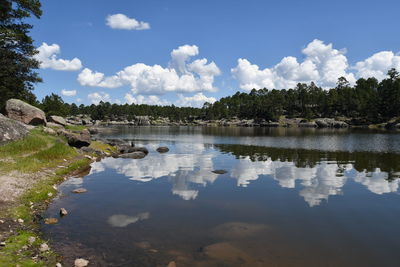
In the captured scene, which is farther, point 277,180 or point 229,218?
point 277,180

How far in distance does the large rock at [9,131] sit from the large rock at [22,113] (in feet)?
54.4

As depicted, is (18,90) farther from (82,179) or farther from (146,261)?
(146,261)

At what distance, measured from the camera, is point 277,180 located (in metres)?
29.7

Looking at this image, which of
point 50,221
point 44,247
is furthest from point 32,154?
point 44,247

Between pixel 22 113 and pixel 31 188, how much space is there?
1364 inches

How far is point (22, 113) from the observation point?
50.2 meters

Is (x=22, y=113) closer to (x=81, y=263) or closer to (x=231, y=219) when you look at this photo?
(x=231, y=219)

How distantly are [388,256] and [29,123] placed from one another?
5385cm

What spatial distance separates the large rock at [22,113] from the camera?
49.0 meters

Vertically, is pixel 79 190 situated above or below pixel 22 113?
below

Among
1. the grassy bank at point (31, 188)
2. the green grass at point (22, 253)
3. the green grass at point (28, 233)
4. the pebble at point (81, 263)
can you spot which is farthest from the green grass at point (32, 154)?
the pebble at point (81, 263)

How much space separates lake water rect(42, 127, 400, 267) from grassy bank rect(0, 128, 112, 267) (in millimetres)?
944

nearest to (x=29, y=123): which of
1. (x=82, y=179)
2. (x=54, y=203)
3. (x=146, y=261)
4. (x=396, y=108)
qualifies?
(x=82, y=179)

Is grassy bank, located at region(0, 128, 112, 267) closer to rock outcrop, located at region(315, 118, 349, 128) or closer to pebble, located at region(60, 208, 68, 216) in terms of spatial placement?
pebble, located at region(60, 208, 68, 216)
